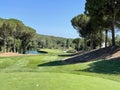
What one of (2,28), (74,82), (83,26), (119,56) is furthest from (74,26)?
(74,82)

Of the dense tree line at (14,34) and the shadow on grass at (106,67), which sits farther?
the dense tree line at (14,34)

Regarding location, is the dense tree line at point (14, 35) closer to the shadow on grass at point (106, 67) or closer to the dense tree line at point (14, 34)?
the dense tree line at point (14, 34)

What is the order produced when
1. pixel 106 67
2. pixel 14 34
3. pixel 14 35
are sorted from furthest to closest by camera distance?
pixel 14 35, pixel 14 34, pixel 106 67

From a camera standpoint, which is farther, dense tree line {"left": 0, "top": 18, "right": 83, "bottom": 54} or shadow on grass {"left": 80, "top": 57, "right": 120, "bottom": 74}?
dense tree line {"left": 0, "top": 18, "right": 83, "bottom": 54}

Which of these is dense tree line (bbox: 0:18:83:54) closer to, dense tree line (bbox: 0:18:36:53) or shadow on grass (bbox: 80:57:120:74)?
dense tree line (bbox: 0:18:36:53)

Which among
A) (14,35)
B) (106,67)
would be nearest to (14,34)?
(14,35)

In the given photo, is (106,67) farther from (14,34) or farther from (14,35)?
(14,35)

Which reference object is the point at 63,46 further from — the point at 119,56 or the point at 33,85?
the point at 33,85

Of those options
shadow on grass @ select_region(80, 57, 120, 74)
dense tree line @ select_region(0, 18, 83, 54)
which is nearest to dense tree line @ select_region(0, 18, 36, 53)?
dense tree line @ select_region(0, 18, 83, 54)

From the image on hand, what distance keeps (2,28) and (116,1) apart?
3932 cm

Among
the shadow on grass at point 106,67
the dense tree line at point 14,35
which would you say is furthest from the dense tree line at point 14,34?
the shadow on grass at point 106,67

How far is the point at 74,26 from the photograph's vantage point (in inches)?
2368

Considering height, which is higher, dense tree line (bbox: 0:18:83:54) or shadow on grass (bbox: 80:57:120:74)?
dense tree line (bbox: 0:18:83:54)

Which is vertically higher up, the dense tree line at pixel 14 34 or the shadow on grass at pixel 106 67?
the dense tree line at pixel 14 34
